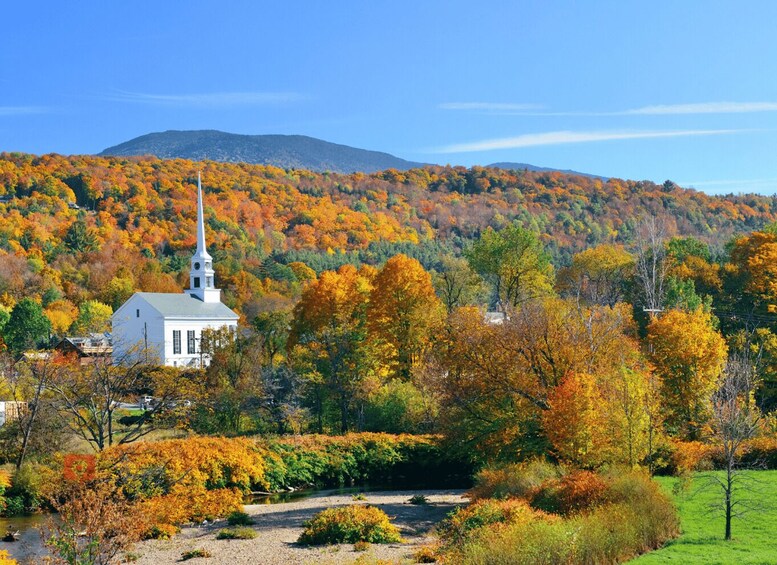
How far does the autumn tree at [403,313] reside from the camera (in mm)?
50438

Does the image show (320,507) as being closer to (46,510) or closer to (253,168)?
(46,510)

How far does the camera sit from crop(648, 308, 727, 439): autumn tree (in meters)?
38.8

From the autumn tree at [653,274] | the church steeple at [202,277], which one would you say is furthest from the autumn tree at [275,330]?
the autumn tree at [653,274]

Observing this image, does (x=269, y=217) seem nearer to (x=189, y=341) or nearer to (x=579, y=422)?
(x=189, y=341)

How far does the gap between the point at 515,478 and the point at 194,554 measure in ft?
33.2

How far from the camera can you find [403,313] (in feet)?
168

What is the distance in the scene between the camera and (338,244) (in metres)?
120

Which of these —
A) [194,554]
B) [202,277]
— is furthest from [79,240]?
[194,554]

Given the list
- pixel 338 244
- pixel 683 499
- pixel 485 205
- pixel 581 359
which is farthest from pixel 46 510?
pixel 485 205

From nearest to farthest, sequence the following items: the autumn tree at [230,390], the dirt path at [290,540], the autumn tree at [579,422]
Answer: the dirt path at [290,540]
the autumn tree at [579,422]
the autumn tree at [230,390]

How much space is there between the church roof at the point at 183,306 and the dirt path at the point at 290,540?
4466cm

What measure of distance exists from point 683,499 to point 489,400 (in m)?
7.47

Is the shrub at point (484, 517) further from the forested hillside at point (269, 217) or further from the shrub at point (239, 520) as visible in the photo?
the forested hillside at point (269, 217)

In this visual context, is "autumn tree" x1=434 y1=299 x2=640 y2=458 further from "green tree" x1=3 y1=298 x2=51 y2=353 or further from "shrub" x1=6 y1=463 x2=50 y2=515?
"green tree" x1=3 y1=298 x2=51 y2=353
